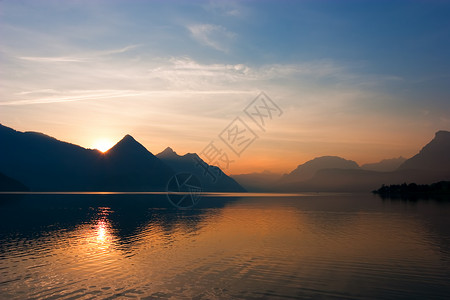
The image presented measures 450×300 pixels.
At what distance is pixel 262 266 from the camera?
110 ft

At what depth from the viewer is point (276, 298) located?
23.6 meters

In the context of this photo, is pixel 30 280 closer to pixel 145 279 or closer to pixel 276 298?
pixel 145 279

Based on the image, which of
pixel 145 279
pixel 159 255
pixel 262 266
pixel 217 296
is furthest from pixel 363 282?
pixel 159 255

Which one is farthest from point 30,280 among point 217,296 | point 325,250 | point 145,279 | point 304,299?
point 325,250

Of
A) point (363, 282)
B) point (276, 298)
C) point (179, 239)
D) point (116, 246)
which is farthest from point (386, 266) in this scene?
point (116, 246)

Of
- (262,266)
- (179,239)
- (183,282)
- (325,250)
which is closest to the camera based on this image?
(183,282)

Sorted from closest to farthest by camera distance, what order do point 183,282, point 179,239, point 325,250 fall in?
point 183,282, point 325,250, point 179,239

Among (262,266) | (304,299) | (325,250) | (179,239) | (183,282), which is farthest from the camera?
(179,239)

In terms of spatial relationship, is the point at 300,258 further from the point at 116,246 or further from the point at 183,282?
the point at 116,246

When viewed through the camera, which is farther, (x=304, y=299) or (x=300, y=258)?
(x=300, y=258)

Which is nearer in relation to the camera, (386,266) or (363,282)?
(363,282)

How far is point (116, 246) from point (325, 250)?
99.5 feet

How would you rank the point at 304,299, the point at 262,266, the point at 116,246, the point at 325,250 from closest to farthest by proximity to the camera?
1. the point at 304,299
2. the point at 262,266
3. the point at 325,250
4. the point at 116,246

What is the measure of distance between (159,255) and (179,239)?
12369 mm
